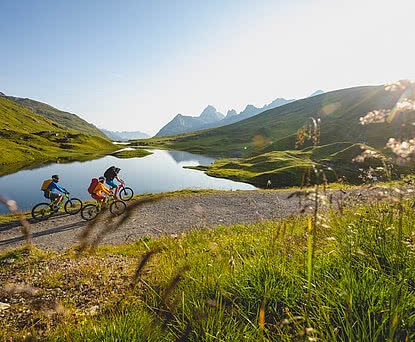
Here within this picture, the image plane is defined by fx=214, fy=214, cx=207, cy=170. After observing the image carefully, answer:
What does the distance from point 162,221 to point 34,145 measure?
124 m

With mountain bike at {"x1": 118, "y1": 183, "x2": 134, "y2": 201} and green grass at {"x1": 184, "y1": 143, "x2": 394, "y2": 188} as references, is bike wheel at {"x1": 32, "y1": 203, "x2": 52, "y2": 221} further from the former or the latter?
green grass at {"x1": 184, "y1": 143, "x2": 394, "y2": 188}

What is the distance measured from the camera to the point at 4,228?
15.4 metres

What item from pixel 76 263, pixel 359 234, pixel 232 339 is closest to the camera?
pixel 232 339

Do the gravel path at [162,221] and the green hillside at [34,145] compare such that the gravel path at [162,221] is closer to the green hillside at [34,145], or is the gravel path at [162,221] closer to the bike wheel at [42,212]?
the bike wheel at [42,212]

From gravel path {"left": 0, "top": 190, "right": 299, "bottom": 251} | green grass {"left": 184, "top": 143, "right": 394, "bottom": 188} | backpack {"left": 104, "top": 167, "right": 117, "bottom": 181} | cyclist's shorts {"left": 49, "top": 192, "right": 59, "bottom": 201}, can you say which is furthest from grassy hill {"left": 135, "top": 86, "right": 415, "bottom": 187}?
cyclist's shorts {"left": 49, "top": 192, "right": 59, "bottom": 201}

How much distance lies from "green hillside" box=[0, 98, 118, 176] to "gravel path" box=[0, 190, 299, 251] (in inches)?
2297

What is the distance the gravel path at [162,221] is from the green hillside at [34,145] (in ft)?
191

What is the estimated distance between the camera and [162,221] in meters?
18.0

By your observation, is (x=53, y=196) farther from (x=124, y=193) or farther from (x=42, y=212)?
(x=124, y=193)

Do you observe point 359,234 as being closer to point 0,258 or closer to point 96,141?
point 0,258

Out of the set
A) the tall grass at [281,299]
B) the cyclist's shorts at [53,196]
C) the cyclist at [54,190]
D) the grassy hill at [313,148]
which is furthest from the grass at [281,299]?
the cyclist's shorts at [53,196]

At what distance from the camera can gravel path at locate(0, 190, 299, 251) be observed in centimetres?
1354

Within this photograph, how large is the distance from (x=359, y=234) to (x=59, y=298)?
6.75 metres

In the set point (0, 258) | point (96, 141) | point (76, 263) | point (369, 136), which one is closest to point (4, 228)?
point (0, 258)
